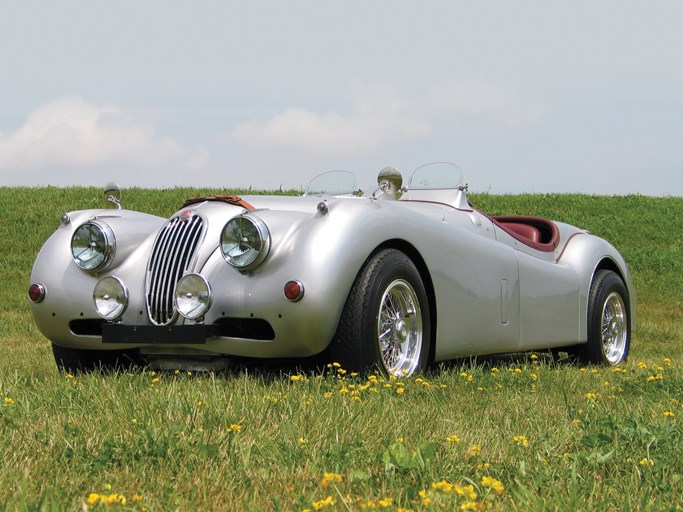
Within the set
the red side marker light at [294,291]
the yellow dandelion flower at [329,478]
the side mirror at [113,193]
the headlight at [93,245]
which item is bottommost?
the yellow dandelion flower at [329,478]

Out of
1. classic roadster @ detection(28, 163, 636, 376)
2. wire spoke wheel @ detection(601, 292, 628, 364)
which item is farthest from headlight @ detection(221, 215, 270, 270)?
wire spoke wheel @ detection(601, 292, 628, 364)

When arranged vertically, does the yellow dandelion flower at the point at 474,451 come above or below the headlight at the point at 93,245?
below

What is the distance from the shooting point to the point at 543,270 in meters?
6.82

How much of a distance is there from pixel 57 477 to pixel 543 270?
4641 mm

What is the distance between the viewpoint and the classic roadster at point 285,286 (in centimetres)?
484

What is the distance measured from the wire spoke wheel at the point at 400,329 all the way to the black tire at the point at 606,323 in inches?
102

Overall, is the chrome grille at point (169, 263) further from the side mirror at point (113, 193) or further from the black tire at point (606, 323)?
the black tire at point (606, 323)

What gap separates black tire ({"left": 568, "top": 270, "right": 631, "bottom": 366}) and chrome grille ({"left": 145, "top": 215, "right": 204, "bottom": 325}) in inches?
141

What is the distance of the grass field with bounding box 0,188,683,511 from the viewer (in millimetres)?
2711

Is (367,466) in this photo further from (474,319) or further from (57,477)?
(474,319)

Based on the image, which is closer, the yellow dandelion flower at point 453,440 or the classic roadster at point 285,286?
the yellow dandelion flower at point 453,440

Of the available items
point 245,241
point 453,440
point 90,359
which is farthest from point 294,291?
point 90,359

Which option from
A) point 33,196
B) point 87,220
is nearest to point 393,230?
point 87,220

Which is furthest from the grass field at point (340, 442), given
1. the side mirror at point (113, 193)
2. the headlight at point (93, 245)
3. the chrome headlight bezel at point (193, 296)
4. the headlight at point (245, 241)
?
the side mirror at point (113, 193)
